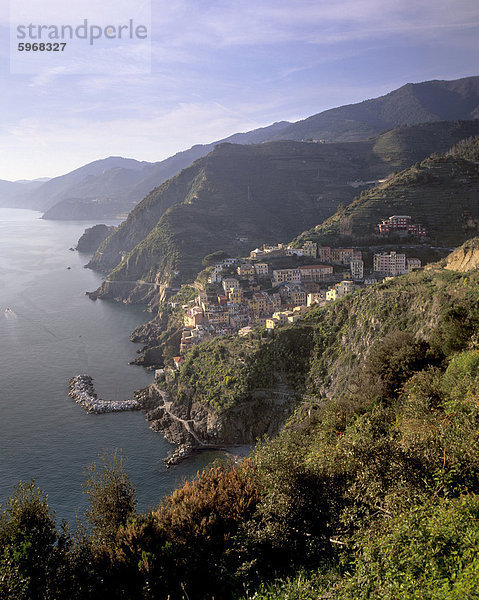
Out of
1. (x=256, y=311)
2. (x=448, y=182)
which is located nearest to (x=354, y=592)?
(x=256, y=311)

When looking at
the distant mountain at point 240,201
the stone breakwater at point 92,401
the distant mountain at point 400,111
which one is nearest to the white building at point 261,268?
the distant mountain at point 240,201

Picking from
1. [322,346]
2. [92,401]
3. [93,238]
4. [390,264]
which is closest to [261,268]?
[390,264]

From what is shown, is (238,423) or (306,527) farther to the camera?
(238,423)

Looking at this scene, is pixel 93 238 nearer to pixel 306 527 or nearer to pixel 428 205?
pixel 428 205

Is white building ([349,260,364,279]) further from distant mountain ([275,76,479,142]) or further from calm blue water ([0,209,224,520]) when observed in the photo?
distant mountain ([275,76,479,142])

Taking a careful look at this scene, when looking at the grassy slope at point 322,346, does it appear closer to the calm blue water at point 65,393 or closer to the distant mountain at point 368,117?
the calm blue water at point 65,393

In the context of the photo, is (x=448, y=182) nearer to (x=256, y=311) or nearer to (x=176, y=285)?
(x=256, y=311)
